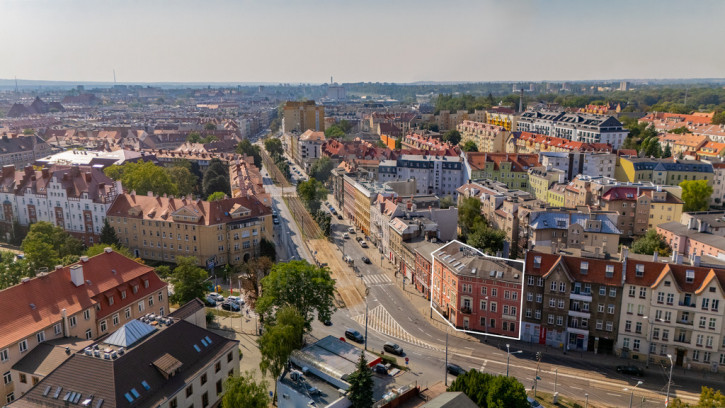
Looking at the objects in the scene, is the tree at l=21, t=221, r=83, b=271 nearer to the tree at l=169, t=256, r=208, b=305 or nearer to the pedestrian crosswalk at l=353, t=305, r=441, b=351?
the tree at l=169, t=256, r=208, b=305

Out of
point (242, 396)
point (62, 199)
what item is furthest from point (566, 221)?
point (62, 199)

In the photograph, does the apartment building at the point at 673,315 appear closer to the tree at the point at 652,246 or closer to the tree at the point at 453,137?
the tree at the point at 652,246

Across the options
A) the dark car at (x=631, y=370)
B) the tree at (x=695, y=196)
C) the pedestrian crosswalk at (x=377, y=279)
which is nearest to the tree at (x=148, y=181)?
the pedestrian crosswalk at (x=377, y=279)

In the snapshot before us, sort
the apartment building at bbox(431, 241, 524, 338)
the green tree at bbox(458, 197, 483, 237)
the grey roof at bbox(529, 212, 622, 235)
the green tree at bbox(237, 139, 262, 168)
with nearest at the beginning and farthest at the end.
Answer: the apartment building at bbox(431, 241, 524, 338)
the grey roof at bbox(529, 212, 622, 235)
the green tree at bbox(458, 197, 483, 237)
the green tree at bbox(237, 139, 262, 168)

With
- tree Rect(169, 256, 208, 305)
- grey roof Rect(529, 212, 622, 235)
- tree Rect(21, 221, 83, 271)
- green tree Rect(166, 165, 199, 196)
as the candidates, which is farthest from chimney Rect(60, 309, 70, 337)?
green tree Rect(166, 165, 199, 196)

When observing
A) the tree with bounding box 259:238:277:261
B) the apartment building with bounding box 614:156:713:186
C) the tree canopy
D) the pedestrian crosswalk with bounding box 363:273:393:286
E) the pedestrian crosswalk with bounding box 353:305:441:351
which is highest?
the apartment building with bounding box 614:156:713:186

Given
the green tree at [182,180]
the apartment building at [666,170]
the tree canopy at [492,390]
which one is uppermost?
the apartment building at [666,170]

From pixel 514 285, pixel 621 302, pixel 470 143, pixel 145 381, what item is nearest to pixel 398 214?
pixel 514 285

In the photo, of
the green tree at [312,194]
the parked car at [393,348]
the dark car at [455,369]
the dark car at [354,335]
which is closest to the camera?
the dark car at [455,369]
